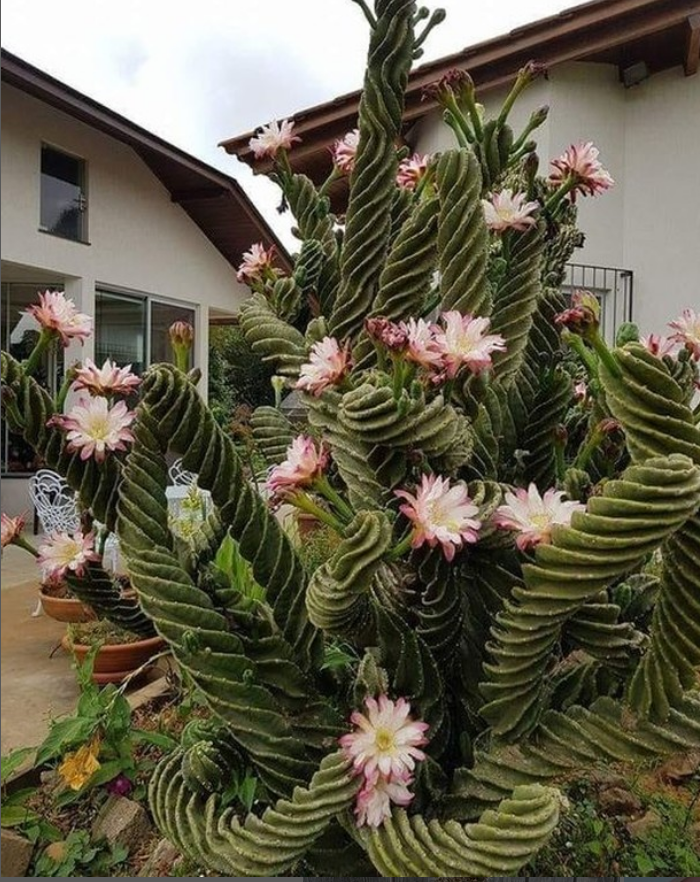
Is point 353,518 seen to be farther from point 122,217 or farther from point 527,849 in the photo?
point 122,217

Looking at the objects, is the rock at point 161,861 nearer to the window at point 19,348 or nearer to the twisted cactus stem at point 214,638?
the twisted cactus stem at point 214,638

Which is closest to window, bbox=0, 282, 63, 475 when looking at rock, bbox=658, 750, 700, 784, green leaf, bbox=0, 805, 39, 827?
green leaf, bbox=0, 805, 39, 827

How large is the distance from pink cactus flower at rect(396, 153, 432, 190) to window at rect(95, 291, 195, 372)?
1.22 feet

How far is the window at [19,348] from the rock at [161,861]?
54 centimetres

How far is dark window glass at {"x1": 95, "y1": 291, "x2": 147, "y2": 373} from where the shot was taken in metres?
1.07

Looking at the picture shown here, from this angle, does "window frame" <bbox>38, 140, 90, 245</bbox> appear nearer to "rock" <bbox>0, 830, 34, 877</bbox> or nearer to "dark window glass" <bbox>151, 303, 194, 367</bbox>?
"dark window glass" <bbox>151, 303, 194, 367</bbox>

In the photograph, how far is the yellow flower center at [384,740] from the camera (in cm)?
71

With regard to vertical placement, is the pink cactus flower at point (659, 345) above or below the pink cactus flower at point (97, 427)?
above

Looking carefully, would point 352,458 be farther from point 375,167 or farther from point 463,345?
point 375,167

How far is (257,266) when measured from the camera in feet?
3.62

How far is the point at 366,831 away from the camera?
73 centimetres

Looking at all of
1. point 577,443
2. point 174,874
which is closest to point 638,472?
point 577,443

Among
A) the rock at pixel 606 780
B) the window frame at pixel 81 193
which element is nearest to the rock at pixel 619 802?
the rock at pixel 606 780

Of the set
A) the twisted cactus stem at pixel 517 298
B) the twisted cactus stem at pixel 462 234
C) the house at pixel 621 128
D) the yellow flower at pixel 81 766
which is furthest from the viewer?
the house at pixel 621 128
